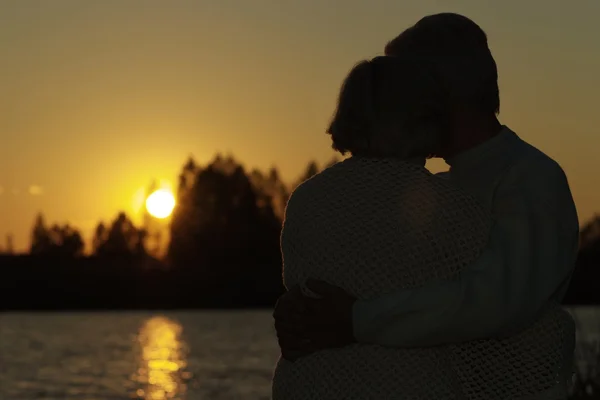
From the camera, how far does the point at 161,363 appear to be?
184 feet

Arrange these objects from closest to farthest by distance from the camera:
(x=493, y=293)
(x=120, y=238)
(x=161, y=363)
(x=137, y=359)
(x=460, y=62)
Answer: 1. (x=493, y=293)
2. (x=460, y=62)
3. (x=161, y=363)
4. (x=137, y=359)
5. (x=120, y=238)

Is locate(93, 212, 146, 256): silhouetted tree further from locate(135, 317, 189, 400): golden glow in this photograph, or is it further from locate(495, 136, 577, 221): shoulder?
locate(495, 136, 577, 221): shoulder

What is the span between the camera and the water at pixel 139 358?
41.9 m

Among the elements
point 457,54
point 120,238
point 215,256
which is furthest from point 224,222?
point 457,54

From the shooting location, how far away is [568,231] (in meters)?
3.65

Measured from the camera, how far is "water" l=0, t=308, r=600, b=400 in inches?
1649

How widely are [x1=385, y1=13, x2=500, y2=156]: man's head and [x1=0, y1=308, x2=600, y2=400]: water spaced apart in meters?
8.88

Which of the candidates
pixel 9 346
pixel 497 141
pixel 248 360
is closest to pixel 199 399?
pixel 248 360

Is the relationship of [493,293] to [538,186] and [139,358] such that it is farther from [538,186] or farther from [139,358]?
[139,358]

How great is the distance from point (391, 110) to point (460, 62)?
478mm

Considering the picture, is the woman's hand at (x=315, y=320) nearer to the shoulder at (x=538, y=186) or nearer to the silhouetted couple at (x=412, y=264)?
the silhouetted couple at (x=412, y=264)

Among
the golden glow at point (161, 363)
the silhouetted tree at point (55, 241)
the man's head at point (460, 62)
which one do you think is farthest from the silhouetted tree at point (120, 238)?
the man's head at point (460, 62)

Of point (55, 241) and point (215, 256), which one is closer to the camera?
point (215, 256)

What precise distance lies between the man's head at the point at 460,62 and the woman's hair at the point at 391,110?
295mm
